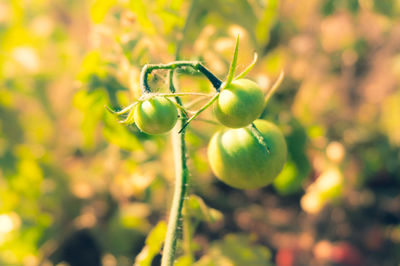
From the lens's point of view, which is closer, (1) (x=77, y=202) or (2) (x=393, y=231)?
(2) (x=393, y=231)

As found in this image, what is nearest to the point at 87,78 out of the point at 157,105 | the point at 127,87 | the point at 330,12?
the point at 127,87

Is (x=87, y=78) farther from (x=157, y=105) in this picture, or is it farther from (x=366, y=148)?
(x=366, y=148)

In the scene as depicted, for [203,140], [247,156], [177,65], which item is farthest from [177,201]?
[203,140]

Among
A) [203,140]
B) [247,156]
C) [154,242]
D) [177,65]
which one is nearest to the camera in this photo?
[177,65]

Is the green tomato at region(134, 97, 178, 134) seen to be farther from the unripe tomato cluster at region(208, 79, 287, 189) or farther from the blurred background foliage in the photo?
the blurred background foliage

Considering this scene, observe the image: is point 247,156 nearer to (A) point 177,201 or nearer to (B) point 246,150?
(B) point 246,150

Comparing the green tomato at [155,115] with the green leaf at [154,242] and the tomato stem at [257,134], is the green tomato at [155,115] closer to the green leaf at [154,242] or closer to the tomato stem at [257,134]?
the tomato stem at [257,134]

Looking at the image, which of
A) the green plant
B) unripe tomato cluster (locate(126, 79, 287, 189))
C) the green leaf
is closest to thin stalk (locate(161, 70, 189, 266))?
the green plant
